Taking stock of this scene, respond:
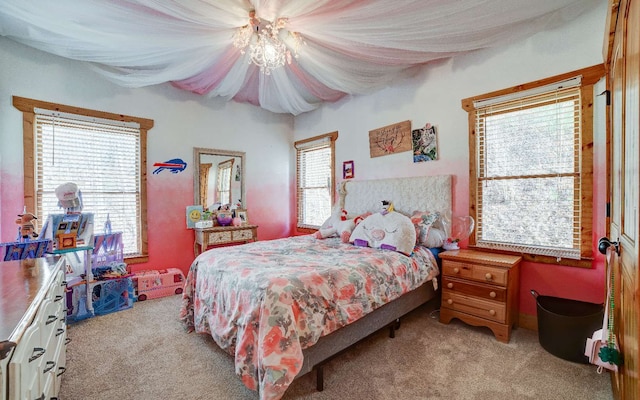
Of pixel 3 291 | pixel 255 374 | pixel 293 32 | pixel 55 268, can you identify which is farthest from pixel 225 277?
pixel 293 32

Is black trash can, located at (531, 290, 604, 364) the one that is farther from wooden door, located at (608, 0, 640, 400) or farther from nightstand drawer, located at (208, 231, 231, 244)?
nightstand drawer, located at (208, 231, 231, 244)

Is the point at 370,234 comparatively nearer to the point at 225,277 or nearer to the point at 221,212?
the point at 225,277

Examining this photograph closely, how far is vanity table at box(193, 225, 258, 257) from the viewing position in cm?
383

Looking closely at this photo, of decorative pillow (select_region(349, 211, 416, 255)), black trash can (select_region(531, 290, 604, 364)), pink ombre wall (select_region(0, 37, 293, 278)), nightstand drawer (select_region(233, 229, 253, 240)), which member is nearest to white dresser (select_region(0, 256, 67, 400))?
pink ombre wall (select_region(0, 37, 293, 278))

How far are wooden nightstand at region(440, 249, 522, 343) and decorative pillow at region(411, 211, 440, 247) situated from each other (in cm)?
26

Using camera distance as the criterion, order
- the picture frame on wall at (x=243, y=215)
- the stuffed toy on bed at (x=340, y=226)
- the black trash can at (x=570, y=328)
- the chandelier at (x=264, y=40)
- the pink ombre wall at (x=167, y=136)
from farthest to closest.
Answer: the picture frame on wall at (x=243, y=215) → the stuffed toy on bed at (x=340, y=226) → the pink ombre wall at (x=167, y=136) → the chandelier at (x=264, y=40) → the black trash can at (x=570, y=328)

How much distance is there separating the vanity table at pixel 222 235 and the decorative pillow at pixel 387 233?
1.90 meters

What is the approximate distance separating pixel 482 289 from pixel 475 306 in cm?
17

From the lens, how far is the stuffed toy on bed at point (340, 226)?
3198mm

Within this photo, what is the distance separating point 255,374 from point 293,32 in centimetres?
249

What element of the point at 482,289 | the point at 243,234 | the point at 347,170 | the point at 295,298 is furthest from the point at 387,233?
the point at 243,234

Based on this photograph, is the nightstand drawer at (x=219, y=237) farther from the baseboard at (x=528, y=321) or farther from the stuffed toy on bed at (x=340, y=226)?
the baseboard at (x=528, y=321)

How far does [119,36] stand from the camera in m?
2.20

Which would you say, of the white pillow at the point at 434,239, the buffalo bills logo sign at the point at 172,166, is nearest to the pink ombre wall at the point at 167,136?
the buffalo bills logo sign at the point at 172,166
